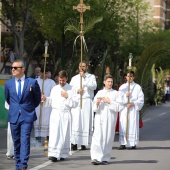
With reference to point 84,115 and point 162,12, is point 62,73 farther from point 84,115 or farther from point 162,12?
point 162,12

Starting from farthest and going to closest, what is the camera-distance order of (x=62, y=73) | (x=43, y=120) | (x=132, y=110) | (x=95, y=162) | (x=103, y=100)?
(x=43, y=120)
(x=132, y=110)
(x=62, y=73)
(x=103, y=100)
(x=95, y=162)

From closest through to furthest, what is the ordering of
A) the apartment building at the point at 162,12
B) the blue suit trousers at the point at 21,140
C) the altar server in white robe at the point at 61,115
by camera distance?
the blue suit trousers at the point at 21,140 → the altar server in white robe at the point at 61,115 → the apartment building at the point at 162,12

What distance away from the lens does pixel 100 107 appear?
14477 mm

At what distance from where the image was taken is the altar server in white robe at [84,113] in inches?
669

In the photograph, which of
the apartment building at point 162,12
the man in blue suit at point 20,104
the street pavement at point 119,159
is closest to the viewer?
the man in blue suit at point 20,104

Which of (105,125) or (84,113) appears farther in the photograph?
(84,113)

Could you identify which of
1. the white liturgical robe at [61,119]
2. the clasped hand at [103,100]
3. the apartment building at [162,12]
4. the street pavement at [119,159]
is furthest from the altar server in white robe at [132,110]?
the apartment building at [162,12]

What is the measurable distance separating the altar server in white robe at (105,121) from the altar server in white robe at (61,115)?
0.52 metres

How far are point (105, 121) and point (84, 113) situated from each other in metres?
3.20

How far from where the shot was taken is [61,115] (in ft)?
48.2

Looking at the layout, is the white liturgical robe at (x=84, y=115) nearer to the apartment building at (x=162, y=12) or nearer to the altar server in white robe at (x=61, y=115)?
the altar server in white robe at (x=61, y=115)

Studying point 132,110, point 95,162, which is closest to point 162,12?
point 132,110

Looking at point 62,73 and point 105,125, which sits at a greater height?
point 62,73

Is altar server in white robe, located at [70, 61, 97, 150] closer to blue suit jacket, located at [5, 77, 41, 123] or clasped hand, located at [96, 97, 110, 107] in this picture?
clasped hand, located at [96, 97, 110, 107]
